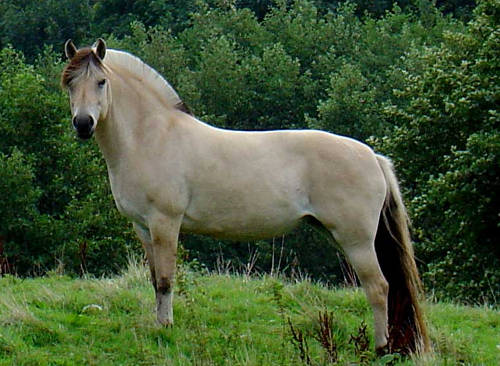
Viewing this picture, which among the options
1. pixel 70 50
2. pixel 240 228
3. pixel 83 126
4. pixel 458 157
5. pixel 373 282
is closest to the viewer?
pixel 83 126

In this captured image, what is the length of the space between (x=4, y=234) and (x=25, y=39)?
2464 centimetres

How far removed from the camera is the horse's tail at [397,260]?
7.95 meters

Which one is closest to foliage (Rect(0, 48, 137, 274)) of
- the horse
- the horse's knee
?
the horse

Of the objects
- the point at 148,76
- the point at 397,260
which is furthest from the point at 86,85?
the point at 397,260

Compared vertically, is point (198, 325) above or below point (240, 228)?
below

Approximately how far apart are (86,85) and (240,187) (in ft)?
5.20

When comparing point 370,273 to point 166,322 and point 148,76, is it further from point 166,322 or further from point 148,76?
point 148,76

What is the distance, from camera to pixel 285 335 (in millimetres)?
7344

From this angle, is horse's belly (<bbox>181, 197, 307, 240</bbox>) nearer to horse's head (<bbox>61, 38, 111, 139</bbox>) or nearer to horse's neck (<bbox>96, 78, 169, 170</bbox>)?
horse's neck (<bbox>96, 78, 169, 170</bbox>)

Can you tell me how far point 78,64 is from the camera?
787cm

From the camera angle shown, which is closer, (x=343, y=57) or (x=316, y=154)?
(x=316, y=154)

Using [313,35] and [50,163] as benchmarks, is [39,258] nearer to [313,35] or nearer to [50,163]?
[50,163]

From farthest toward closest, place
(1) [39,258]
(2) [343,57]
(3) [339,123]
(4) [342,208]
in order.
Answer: (2) [343,57], (3) [339,123], (1) [39,258], (4) [342,208]

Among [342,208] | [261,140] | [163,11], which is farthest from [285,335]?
[163,11]
